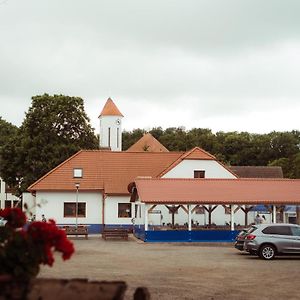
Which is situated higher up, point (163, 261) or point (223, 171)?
point (223, 171)

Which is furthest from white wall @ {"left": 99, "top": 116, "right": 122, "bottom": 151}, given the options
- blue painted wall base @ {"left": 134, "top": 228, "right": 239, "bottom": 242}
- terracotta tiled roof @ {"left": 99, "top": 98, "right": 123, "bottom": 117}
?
blue painted wall base @ {"left": 134, "top": 228, "right": 239, "bottom": 242}

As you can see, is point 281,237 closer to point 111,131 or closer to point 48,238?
point 48,238

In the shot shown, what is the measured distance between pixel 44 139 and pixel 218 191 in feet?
70.1

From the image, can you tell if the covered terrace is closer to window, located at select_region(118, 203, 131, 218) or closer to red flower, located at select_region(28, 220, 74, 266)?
window, located at select_region(118, 203, 131, 218)

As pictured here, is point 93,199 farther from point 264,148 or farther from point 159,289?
point 264,148

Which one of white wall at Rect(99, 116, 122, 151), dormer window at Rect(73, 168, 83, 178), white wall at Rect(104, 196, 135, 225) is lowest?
Result: white wall at Rect(104, 196, 135, 225)

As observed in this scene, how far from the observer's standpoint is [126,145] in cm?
11069

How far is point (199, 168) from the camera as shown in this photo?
5034 cm

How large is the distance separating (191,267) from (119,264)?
2692 millimetres

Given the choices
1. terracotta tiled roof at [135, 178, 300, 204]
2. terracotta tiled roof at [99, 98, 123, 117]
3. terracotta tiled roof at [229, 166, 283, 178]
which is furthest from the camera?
terracotta tiled roof at [99, 98, 123, 117]

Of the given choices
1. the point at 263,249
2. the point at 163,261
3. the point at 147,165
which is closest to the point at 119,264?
the point at 163,261

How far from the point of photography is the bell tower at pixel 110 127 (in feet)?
274

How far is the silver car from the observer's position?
27.1m

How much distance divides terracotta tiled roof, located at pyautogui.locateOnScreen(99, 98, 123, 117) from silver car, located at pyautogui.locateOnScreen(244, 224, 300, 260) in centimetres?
5921
